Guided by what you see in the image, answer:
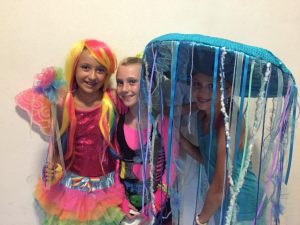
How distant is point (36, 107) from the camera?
1.07m

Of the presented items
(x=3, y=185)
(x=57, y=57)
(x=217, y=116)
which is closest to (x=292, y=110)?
(x=217, y=116)

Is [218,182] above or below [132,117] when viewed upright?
below

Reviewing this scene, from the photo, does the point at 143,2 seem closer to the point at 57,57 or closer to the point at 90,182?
the point at 57,57

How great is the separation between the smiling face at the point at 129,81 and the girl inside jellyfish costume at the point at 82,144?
0.17ft

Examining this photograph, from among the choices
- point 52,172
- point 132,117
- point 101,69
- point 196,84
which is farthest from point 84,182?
point 196,84

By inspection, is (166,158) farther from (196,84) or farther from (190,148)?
(196,84)

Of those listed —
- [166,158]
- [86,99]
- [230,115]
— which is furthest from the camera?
[86,99]

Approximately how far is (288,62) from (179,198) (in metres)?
0.57

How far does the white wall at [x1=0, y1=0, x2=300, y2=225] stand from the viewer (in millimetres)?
1058

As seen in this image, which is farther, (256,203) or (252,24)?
(252,24)

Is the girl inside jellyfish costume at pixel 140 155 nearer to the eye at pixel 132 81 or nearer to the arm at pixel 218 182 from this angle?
the eye at pixel 132 81

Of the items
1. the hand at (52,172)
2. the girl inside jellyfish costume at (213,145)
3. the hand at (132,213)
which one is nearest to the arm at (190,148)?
the girl inside jellyfish costume at (213,145)

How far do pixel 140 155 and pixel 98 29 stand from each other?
16.5 inches

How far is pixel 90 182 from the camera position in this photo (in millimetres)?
1062
